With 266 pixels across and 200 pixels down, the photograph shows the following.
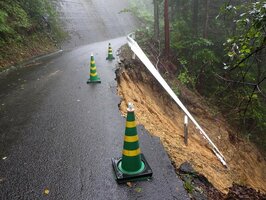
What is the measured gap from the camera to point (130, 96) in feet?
28.6

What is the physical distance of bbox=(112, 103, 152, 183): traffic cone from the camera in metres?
4.16

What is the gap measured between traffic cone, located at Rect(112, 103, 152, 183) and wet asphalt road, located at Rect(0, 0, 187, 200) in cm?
14

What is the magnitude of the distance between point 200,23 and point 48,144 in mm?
19740

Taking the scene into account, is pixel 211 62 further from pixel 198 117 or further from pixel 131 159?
pixel 131 159

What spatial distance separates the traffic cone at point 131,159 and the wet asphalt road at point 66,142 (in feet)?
0.44

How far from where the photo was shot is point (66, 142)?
18.0 feet

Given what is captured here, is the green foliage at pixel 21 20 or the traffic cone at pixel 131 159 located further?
the green foliage at pixel 21 20

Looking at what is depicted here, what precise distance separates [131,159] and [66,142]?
5.90 feet

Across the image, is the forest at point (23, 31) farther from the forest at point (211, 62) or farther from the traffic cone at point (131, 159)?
the traffic cone at point (131, 159)


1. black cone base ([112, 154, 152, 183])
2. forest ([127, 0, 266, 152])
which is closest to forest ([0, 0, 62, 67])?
forest ([127, 0, 266, 152])

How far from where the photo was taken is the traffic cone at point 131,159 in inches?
164

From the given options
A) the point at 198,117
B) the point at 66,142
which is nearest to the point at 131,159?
the point at 66,142

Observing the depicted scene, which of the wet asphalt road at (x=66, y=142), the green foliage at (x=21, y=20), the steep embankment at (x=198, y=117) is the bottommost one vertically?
the steep embankment at (x=198, y=117)

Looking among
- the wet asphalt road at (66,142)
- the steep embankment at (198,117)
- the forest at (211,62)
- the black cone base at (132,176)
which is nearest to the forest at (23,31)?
the wet asphalt road at (66,142)
